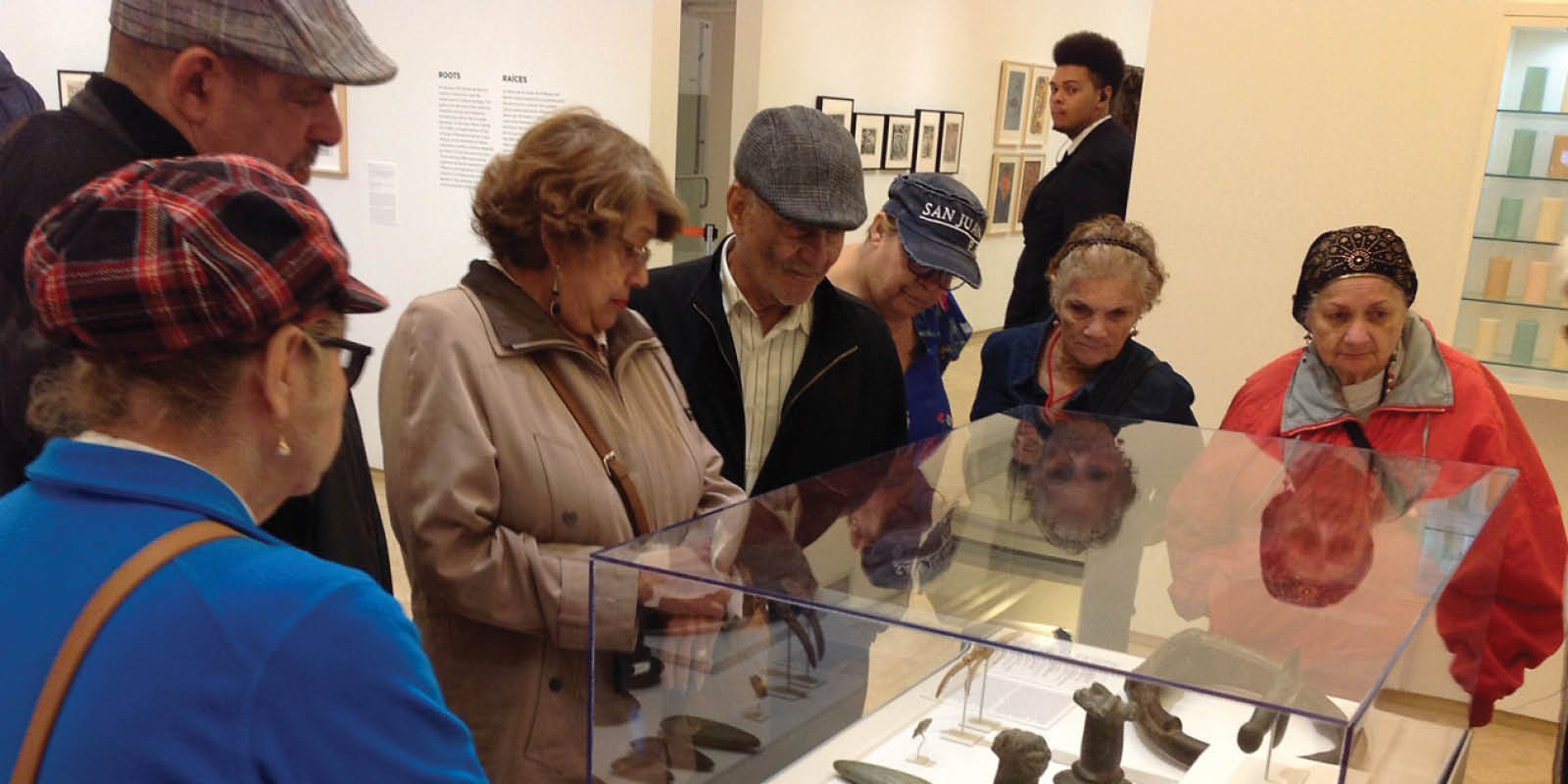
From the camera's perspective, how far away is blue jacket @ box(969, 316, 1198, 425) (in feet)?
9.80

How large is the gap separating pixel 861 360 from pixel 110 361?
1.82 metres

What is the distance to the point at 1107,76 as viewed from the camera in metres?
5.37

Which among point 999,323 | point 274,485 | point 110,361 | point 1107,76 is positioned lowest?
point 999,323

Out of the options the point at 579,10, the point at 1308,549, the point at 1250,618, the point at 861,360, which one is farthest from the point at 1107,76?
the point at 1250,618

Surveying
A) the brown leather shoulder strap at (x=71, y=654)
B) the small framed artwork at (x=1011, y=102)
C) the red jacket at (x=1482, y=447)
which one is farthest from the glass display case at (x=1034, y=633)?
the small framed artwork at (x=1011, y=102)

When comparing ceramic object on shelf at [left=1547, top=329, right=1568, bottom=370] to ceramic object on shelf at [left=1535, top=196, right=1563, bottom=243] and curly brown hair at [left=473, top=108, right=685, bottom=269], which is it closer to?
ceramic object on shelf at [left=1535, top=196, right=1563, bottom=243]

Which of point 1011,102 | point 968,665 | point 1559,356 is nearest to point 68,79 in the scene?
point 968,665

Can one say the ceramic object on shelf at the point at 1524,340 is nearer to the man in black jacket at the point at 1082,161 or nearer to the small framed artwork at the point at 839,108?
the man in black jacket at the point at 1082,161

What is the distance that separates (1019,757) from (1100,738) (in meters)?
0.14

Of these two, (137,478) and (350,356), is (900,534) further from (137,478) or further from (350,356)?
(137,478)

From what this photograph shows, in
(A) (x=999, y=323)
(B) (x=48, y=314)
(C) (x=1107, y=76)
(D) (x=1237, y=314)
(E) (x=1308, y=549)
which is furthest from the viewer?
(A) (x=999, y=323)

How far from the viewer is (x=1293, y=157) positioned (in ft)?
15.5

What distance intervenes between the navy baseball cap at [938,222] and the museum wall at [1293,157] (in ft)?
7.38

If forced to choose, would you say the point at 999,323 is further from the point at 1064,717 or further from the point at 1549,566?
the point at 1064,717
